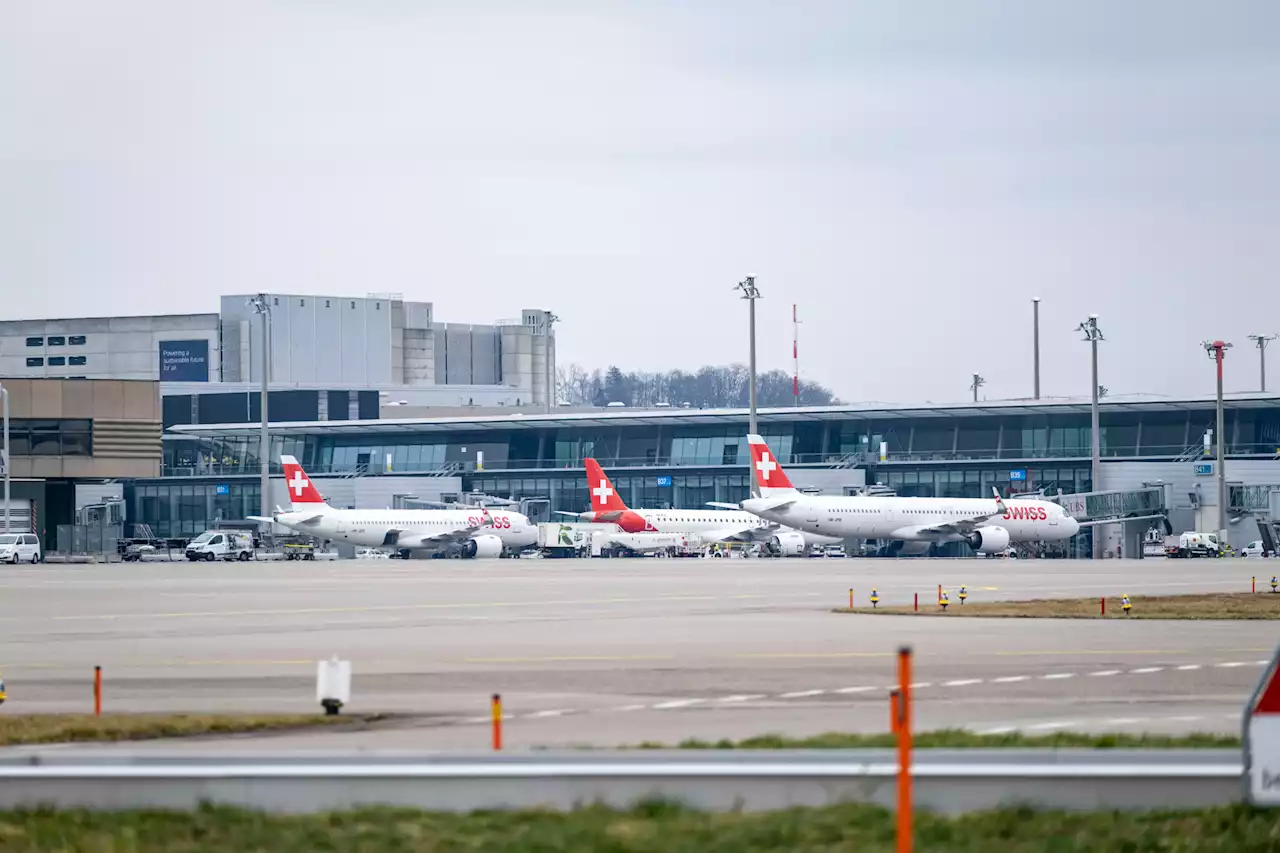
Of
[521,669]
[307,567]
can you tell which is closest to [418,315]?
[307,567]

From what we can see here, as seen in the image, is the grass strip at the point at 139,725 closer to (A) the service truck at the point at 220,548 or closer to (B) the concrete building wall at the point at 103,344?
(A) the service truck at the point at 220,548

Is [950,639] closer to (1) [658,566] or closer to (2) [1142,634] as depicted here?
(2) [1142,634]

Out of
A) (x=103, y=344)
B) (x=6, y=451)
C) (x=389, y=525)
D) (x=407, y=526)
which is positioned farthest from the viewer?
(x=103, y=344)

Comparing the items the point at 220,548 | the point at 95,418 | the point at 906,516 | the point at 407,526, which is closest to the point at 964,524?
the point at 906,516

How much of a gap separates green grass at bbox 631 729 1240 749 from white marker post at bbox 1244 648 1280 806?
4.19 m

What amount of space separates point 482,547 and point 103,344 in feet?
257

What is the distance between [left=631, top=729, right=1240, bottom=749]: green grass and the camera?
16094 mm

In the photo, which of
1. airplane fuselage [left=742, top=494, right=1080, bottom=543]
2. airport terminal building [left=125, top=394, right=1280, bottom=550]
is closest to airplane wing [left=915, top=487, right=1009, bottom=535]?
airplane fuselage [left=742, top=494, right=1080, bottom=543]

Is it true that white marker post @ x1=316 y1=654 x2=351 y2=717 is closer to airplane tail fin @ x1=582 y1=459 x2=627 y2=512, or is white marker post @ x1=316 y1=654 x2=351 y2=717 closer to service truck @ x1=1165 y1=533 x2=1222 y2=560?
service truck @ x1=1165 y1=533 x2=1222 y2=560

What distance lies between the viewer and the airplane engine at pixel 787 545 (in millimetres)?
107500

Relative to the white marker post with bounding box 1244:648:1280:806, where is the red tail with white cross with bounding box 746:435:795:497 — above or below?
above

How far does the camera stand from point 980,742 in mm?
16438

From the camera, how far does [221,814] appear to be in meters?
12.9

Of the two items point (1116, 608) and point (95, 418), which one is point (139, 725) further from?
point (95, 418)
